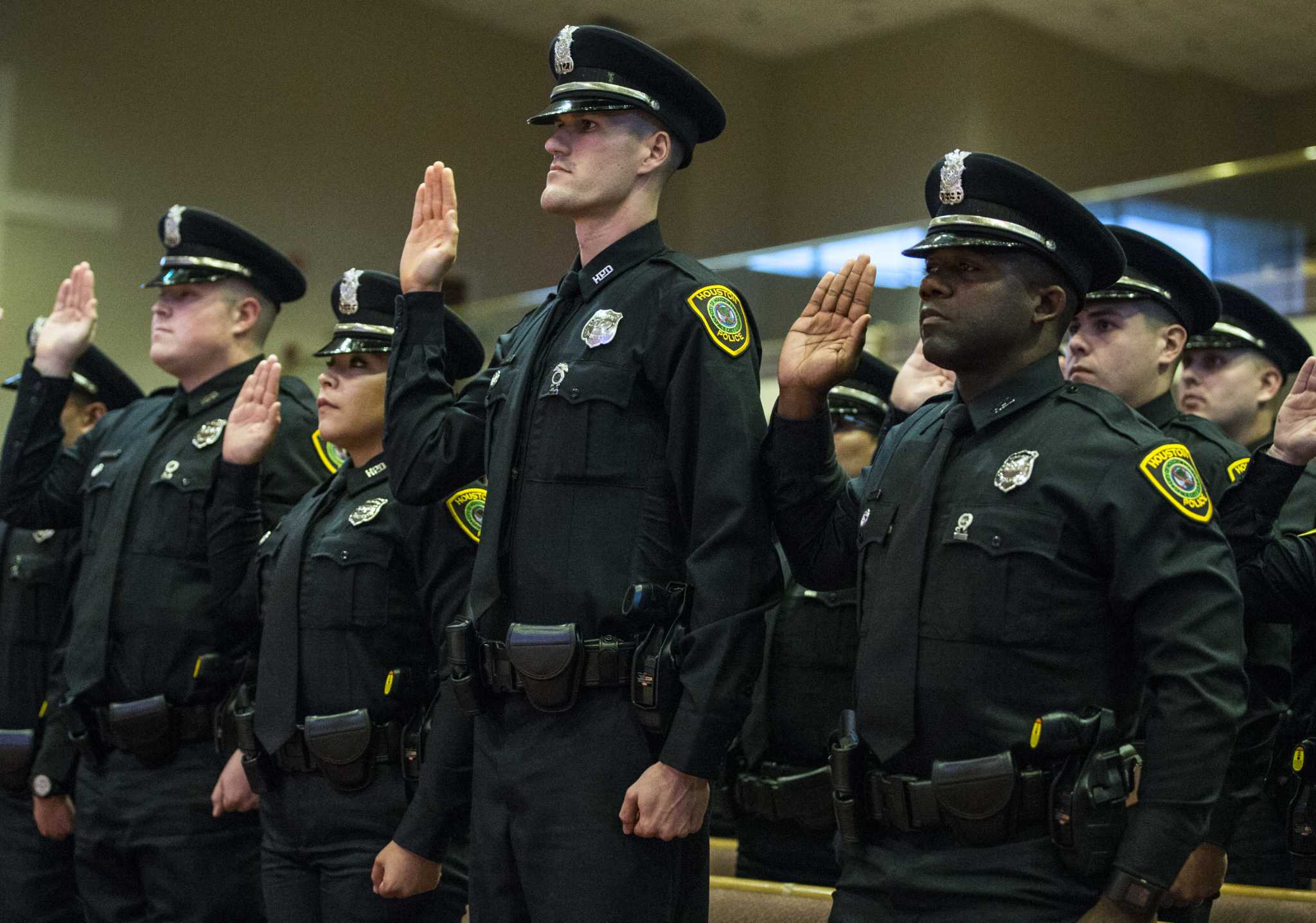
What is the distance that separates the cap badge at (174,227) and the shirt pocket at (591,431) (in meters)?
1.77

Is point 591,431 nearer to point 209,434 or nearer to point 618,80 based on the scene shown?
point 618,80

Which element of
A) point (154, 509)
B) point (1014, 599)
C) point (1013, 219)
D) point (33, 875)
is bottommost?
point (33, 875)

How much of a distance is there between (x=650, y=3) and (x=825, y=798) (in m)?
8.37

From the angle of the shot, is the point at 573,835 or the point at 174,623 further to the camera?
the point at 174,623

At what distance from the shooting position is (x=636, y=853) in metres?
2.11

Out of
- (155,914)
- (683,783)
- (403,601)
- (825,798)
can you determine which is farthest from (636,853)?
(155,914)

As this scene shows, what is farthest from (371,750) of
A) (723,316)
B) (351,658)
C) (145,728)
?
(723,316)

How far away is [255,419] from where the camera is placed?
10.7 ft

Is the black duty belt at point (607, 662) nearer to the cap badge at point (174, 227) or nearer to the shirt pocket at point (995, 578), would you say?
the shirt pocket at point (995, 578)

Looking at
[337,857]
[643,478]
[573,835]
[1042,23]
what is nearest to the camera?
[573,835]

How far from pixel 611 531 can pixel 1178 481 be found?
756mm

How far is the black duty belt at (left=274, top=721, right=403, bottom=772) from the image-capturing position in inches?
114

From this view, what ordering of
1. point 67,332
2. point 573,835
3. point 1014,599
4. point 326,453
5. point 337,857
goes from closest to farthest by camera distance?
point 1014,599, point 573,835, point 337,857, point 326,453, point 67,332

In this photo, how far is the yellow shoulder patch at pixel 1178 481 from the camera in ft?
6.33
